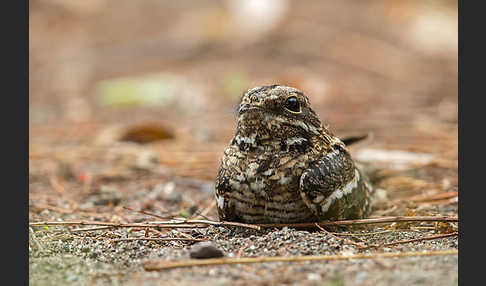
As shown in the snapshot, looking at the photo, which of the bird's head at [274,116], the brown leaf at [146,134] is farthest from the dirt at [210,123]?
the bird's head at [274,116]

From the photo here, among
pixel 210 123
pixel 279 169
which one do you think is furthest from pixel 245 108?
pixel 210 123

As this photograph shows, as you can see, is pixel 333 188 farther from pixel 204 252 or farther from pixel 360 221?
pixel 204 252

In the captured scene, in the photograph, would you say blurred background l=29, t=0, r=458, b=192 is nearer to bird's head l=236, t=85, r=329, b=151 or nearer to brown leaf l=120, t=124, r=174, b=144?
brown leaf l=120, t=124, r=174, b=144

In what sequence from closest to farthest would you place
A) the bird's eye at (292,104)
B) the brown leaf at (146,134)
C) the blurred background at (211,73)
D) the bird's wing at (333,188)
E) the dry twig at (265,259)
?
the dry twig at (265,259)
the bird's wing at (333,188)
the bird's eye at (292,104)
the blurred background at (211,73)
the brown leaf at (146,134)

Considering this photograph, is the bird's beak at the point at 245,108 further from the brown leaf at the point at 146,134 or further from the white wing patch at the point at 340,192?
the brown leaf at the point at 146,134

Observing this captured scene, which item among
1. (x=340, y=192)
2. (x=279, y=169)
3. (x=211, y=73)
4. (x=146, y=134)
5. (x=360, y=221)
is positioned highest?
(x=211, y=73)
